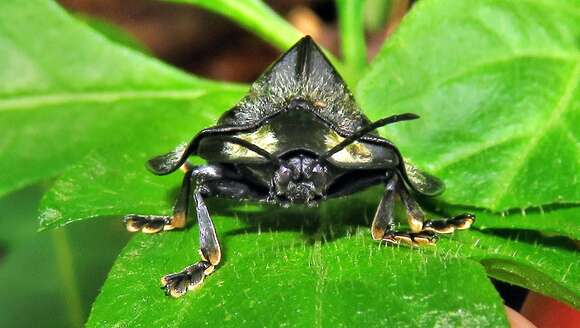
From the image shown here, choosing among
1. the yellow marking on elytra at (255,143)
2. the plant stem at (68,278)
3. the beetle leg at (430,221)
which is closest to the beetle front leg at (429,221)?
the beetle leg at (430,221)

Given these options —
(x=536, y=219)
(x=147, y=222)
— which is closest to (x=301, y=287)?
(x=147, y=222)

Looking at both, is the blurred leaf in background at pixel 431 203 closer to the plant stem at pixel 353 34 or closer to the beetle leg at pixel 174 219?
the beetle leg at pixel 174 219

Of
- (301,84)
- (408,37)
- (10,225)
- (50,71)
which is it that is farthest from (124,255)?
(10,225)

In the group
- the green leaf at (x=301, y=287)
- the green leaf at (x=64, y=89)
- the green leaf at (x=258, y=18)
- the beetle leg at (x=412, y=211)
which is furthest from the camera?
the green leaf at (x=258, y=18)

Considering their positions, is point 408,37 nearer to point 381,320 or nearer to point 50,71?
point 381,320

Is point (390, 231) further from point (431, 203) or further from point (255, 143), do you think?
point (255, 143)

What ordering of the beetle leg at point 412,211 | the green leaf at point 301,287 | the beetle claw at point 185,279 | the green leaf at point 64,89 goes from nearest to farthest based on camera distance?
1. the green leaf at point 301,287
2. the beetle claw at point 185,279
3. the beetle leg at point 412,211
4. the green leaf at point 64,89
